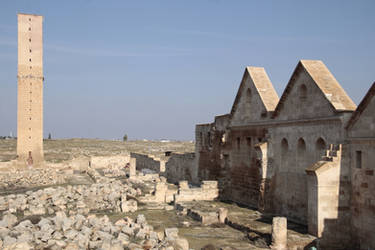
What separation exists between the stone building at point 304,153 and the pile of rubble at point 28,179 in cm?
1619

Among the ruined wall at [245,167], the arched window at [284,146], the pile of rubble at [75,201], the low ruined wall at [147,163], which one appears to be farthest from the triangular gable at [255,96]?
the low ruined wall at [147,163]

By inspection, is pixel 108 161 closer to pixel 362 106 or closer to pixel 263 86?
pixel 263 86

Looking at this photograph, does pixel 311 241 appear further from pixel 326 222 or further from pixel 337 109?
pixel 337 109

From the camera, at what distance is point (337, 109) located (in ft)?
44.7

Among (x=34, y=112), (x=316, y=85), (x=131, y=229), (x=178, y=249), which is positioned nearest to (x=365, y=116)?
Result: (x=316, y=85)

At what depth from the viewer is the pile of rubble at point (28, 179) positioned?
3233 cm

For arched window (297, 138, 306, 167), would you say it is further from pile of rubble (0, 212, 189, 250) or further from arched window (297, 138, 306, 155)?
pile of rubble (0, 212, 189, 250)

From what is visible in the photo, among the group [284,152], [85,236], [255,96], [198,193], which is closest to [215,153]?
[198,193]

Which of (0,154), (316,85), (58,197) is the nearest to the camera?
(316,85)

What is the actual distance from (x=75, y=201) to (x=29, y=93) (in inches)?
920

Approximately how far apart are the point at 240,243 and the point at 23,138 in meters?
34.0

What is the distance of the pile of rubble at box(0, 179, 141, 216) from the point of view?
20.8 m

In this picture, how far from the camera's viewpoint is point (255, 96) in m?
19.9

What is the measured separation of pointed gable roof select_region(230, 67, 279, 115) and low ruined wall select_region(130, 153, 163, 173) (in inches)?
641
